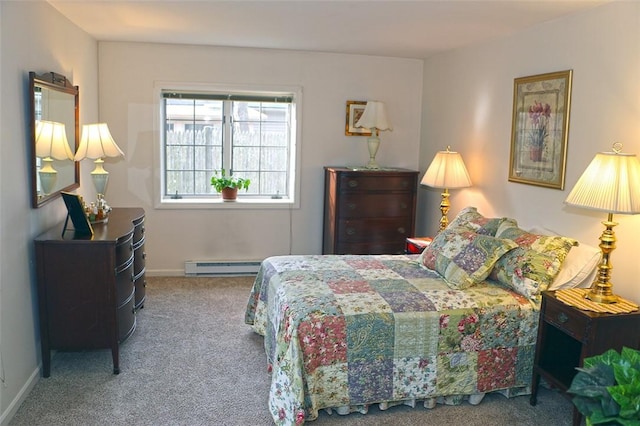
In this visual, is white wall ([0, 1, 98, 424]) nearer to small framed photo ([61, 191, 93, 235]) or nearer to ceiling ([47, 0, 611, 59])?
small framed photo ([61, 191, 93, 235])

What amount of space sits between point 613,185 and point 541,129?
112 centimetres

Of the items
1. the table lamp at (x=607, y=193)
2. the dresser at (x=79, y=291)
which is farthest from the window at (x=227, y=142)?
the table lamp at (x=607, y=193)

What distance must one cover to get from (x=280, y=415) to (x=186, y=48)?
3.72m

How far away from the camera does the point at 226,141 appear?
5562 mm

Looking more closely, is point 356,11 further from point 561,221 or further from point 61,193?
point 61,193

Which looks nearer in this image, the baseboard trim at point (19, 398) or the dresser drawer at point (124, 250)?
the baseboard trim at point (19, 398)

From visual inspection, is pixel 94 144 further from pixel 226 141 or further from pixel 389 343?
pixel 389 343

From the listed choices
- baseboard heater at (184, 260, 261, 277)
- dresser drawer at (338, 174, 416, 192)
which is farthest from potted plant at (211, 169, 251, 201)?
dresser drawer at (338, 174, 416, 192)

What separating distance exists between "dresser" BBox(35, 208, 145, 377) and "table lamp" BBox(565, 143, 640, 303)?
2627mm

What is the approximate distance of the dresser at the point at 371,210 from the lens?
508cm

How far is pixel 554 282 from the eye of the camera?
10.3 ft

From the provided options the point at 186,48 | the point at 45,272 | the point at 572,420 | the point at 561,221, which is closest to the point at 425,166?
the point at 561,221

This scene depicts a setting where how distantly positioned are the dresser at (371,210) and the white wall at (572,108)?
364 mm

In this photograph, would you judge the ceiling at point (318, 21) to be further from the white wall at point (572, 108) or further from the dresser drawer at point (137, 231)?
the dresser drawer at point (137, 231)
